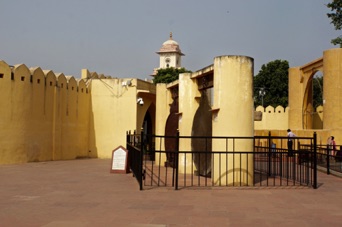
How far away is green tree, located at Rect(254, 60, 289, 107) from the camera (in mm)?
42031

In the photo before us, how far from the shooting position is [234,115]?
9336 mm

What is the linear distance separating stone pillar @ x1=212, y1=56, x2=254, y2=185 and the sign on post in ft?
11.9

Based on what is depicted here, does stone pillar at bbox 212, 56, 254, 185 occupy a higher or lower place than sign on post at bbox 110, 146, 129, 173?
higher

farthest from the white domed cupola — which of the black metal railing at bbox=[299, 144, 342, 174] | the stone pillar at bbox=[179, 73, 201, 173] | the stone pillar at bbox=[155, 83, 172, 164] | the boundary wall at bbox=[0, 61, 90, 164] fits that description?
the stone pillar at bbox=[179, 73, 201, 173]

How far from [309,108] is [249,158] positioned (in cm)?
1704

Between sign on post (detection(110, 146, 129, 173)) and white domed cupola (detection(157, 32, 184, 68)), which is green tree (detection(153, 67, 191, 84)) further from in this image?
sign on post (detection(110, 146, 129, 173))

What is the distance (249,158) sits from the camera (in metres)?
9.38

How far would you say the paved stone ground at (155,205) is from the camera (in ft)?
19.2

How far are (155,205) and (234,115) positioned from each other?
3.30m

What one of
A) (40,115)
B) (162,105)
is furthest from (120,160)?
(40,115)

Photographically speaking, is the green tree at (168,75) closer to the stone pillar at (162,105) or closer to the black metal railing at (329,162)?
the stone pillar at (162,105)

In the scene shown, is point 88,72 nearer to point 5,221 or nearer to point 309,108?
point 309,108

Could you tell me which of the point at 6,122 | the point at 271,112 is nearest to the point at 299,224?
the point at 6,122

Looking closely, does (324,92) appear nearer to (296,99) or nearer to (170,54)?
(296,99)
